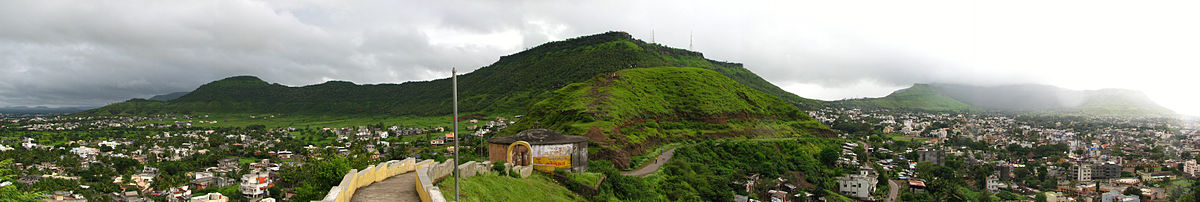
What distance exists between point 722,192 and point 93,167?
72.4 metres

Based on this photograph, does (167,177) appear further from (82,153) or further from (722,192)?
(722,192)

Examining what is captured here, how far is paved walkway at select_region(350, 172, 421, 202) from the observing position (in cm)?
1159

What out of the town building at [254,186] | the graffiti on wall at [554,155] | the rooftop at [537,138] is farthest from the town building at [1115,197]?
the town building at [254,186]

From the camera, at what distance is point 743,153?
48750 mm

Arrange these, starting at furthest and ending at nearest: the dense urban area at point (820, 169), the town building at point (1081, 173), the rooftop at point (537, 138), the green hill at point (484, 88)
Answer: the green hill at point (484, 88) < the town building at point (1081, 173) < the dense urban area at point (820, 169) < the rooftop at point (537, 138)

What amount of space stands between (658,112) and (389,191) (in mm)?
44821

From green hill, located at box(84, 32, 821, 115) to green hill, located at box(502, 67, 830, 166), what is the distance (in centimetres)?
1847

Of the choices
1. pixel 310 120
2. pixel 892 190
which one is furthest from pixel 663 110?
pixel 310 120

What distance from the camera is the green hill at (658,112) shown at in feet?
134

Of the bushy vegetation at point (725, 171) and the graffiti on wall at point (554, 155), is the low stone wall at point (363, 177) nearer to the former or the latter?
the graffiti on wall at point (554, 155)

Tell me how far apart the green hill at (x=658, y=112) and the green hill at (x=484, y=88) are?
18468 millimetres

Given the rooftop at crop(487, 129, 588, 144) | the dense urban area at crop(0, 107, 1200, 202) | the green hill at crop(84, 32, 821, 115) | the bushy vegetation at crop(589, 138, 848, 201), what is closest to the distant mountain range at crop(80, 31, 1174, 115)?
the green hill at crop(84, 32, 821, 115)

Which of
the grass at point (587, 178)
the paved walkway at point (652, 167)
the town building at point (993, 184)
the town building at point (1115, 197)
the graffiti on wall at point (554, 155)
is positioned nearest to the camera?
the grass at point (587, 178)

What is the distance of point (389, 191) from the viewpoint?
41.1ft
